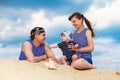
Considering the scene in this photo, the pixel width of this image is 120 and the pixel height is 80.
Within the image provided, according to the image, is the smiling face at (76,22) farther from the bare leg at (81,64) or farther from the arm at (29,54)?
the arm at (29,54)

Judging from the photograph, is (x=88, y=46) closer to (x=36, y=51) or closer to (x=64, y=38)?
(x=64, y=38)

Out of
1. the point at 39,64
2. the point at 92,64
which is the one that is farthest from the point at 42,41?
the point at 92,64

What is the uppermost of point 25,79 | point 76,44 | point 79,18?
point 79,18

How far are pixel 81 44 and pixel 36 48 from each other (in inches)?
41.1

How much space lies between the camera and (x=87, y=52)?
908 centimetres

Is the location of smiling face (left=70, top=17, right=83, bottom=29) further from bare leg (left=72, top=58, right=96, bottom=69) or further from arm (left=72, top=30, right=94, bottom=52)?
bare leg (left=72, top=58, right=96, bottom=69)

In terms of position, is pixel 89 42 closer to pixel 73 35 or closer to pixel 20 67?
pixel 73 35

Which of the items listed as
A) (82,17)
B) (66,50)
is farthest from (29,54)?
(82,17)

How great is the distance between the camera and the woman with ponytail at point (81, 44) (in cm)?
898

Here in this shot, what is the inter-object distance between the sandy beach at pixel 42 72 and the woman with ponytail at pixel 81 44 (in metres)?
0.18

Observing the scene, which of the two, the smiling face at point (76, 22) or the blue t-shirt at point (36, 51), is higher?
the smiling face at point (76, 22)

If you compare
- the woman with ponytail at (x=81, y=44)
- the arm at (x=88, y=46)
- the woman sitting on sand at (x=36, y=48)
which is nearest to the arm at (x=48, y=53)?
the woman sitting on sand at (x=36, y=48)

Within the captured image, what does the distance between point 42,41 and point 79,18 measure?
3.27ft

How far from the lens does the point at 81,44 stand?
9.19 m
